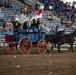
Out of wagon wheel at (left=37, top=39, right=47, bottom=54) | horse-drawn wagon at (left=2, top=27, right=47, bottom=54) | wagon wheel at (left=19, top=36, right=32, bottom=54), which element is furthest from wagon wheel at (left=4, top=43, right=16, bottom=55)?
wagon wheel at (left=37, top=39, right=47, bottom=54)

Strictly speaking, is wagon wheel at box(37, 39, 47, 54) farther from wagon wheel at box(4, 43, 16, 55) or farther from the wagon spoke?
wagon wheel at box(4, 43, 16, 55)

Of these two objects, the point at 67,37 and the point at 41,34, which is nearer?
the point at 41,34

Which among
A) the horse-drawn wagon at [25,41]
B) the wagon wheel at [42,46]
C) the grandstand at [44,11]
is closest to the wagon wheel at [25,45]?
the horse-drawn wagon at [25,41]

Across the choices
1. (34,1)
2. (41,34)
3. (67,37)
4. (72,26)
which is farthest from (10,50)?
(34,1)

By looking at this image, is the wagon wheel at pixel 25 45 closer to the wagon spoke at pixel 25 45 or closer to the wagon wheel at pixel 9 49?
the wagon spoke at pixel 25 45

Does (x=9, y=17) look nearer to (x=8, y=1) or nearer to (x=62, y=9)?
(x=8, y=1)

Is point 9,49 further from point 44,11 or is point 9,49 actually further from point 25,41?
point 44,11

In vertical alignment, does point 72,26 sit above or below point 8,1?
below

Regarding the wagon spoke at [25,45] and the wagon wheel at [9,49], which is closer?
the wagon spoke at [25,45]

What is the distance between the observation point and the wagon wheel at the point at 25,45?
17797 millimetres

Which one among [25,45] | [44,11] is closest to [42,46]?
[25,45]

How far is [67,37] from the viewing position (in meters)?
21.3

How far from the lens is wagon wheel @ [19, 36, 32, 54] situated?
17.8 metres

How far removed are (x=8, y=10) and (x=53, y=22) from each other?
5.02 meters
